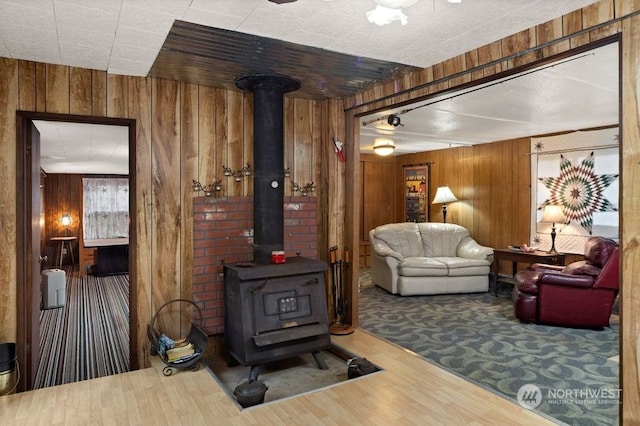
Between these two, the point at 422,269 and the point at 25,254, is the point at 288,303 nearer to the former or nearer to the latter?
the point at 25,254

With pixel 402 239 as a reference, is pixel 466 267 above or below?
below

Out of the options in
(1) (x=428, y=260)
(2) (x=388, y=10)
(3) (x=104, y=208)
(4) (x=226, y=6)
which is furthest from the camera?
(3) (x=104, y=208)

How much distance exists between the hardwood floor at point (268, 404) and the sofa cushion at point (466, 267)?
2934mm

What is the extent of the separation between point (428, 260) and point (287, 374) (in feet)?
11.0

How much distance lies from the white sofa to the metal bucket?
4.27m

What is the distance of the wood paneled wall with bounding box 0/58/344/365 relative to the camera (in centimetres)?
288

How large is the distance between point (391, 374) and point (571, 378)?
1.34 meters

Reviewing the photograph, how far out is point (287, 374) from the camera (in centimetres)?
316

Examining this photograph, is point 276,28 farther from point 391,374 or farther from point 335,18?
point 391,374

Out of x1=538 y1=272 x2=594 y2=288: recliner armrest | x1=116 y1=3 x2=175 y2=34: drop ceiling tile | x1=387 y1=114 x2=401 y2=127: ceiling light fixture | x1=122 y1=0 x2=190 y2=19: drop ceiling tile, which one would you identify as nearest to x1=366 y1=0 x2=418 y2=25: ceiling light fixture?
x1=122 y1=0 x2=190 y2=19: drop ceiling tile

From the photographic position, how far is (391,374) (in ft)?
9.78

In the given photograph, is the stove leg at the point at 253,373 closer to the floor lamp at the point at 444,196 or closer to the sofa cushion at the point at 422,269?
the sofa cushion at the point at 422,269

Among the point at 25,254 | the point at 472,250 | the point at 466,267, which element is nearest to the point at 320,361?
the point at 25,254

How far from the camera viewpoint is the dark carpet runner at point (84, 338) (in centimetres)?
343
